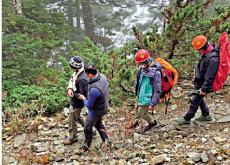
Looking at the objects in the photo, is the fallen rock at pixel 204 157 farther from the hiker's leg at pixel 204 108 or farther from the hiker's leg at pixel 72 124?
the hiker's leg at pixel 72 124

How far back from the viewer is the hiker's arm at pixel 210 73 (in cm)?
621

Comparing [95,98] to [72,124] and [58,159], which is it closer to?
[72,124]

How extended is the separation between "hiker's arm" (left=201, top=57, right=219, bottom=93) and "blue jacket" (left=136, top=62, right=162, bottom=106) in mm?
815

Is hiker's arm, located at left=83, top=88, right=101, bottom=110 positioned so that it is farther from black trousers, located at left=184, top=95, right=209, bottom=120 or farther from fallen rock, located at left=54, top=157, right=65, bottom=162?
black trousers, located at left=184, top=95, right=209, bottom=120

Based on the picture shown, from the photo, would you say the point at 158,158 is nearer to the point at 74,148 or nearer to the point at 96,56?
the point at 74,148

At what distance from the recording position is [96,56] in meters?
9.16

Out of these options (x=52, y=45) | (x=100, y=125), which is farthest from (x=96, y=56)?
(x=52, y=45)

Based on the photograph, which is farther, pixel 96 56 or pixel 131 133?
pixel 96 56

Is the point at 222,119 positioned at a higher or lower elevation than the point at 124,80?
lower

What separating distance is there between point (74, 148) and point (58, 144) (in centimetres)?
53

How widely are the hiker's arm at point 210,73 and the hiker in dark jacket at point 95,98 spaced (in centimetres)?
175

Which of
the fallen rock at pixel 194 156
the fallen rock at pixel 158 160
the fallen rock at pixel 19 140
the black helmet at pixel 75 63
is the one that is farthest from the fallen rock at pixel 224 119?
the fallen rock at pixel 19 140

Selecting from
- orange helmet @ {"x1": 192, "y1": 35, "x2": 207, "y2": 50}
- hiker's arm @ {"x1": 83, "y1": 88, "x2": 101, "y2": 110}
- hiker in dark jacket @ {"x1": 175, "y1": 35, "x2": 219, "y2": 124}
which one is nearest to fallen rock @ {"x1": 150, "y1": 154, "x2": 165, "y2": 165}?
hiker's arm @ {"x1": 83, "y1": 88, "x2": 101, "y2": 110}

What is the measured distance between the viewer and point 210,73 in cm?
625
